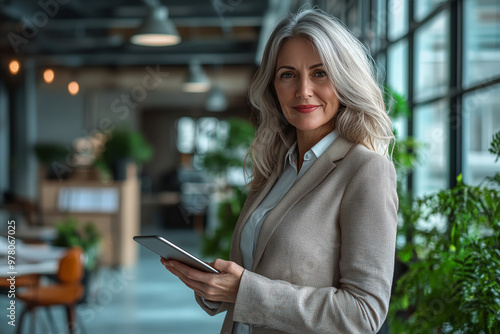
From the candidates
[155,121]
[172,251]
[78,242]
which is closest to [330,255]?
[172,251]

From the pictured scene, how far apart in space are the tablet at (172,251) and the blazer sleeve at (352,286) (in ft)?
0.31

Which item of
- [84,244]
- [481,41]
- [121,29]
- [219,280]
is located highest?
[121,29]

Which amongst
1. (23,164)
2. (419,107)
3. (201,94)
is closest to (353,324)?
(419,107)

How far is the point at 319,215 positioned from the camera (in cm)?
124

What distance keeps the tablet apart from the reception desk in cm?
726

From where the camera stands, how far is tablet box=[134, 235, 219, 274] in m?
1.17

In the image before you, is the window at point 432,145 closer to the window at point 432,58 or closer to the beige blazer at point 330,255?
the window at point 432,58

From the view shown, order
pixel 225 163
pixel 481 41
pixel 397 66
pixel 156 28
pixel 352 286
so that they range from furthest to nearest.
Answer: pixel 225 163, pixel 156 28, pixel 397 66, pixel 481 41, pixel 352 286

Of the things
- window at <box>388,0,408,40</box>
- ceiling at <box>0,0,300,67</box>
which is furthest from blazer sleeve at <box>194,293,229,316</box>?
ceiling at <box>0,0,300,67</box>

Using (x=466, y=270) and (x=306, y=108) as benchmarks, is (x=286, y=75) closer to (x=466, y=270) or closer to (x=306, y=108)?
(x=306, y=108)

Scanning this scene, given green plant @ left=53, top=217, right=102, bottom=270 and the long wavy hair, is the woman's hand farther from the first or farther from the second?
green plant @ left=53, top=217, right=102, bottom=270

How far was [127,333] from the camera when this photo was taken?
200 inches

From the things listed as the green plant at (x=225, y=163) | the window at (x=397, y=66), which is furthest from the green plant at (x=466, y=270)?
the green plant at (x=225, y=163)

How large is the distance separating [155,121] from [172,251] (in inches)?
608
